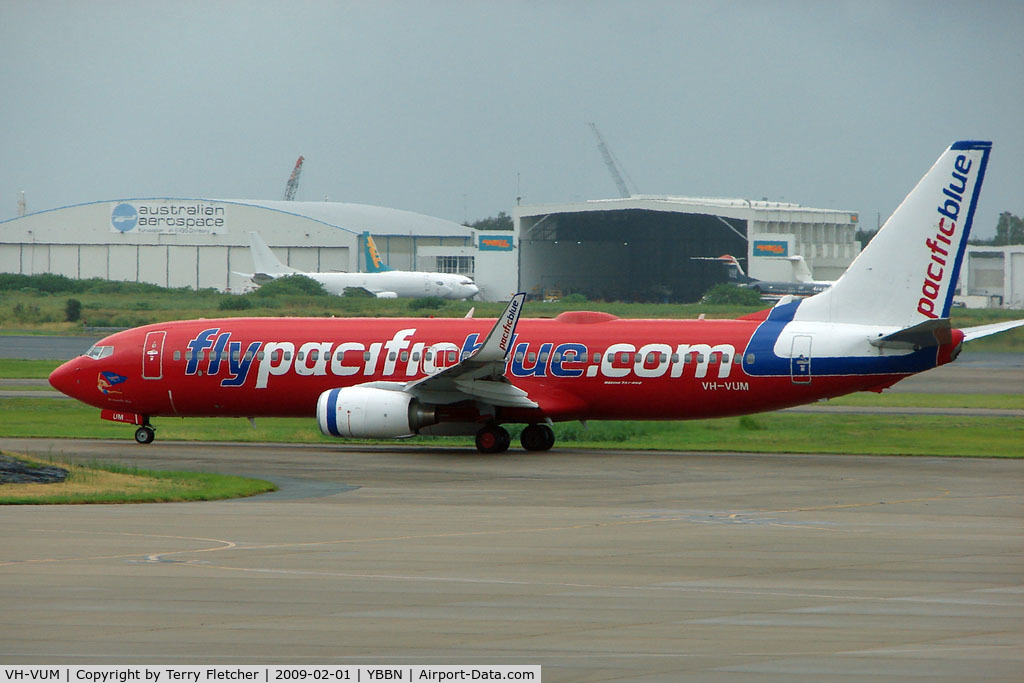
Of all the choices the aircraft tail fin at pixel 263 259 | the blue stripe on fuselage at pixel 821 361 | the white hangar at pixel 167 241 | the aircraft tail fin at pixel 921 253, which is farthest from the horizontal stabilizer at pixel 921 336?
the white hangar at pixel 167 241

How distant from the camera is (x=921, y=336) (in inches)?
1172

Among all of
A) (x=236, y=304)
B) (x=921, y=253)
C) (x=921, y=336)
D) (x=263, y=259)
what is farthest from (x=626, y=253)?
(x=921, y=336)

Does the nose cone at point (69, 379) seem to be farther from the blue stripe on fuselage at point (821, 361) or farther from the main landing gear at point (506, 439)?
the blue stripe on fuselage at point (821, 361)

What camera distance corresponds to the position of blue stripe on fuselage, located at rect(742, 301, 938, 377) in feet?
99.1

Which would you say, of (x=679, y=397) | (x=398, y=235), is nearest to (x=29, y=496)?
(x=679, y=397)

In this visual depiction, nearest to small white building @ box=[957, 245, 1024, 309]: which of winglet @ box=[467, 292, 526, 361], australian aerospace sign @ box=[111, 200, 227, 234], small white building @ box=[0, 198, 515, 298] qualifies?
small white building @ box=[0, 198, 515, 298]

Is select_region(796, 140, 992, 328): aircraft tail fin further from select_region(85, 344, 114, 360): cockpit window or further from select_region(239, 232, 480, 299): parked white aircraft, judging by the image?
select_region(239, 232, 480, 299): parked white aircraft

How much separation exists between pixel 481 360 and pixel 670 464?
4919 mm

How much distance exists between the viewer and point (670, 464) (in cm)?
2953

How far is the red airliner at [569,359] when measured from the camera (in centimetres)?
3039

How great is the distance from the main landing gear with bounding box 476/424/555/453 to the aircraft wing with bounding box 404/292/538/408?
35.0 inches

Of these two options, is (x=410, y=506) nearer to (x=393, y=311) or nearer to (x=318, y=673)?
(x=318, y=673)

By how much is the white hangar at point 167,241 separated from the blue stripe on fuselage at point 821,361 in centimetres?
8632

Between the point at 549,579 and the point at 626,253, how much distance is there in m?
96.4
